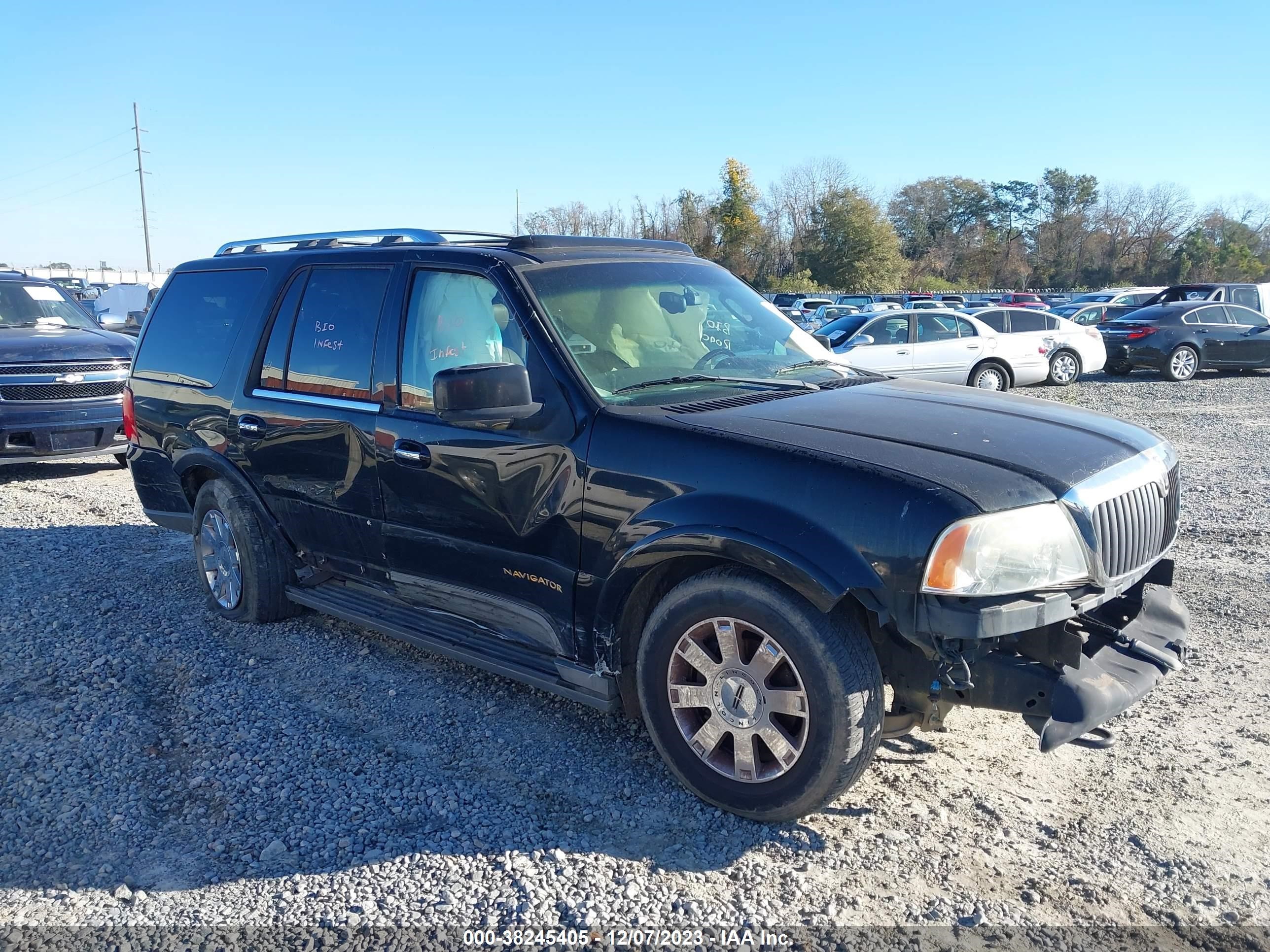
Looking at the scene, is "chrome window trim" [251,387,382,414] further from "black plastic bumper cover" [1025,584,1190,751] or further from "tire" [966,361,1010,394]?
"tire" [966,361,1010,394]

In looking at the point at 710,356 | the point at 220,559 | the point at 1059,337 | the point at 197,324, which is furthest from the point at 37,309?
the point at 1059,337

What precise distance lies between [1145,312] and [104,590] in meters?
19.5

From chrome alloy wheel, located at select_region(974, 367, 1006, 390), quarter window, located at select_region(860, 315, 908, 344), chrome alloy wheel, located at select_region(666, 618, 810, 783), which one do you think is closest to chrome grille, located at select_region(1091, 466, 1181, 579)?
chrome alloy wheel, located at select_region(666, 618, 810, 783)

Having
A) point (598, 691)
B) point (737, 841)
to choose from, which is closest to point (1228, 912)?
point (737, 841)

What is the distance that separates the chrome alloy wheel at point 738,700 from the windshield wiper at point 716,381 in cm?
104

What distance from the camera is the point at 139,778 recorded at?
3650mm

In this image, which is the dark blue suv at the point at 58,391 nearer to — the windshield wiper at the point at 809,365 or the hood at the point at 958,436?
the windshield wiper at the point at 809,365

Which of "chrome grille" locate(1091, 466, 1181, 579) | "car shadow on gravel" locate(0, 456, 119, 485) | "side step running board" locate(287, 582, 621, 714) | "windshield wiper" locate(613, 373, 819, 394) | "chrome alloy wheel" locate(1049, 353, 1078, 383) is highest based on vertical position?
"windshield wiper" locate(613, 373, 819, 394)

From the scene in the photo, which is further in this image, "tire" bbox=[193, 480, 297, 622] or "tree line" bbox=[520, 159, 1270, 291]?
"tree line" bbox=[520, 159, 1270, 291]

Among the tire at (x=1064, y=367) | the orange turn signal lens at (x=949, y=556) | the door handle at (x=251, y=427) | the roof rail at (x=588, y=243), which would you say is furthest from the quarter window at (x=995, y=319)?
the orange turn signal lens at (x=949, y=556)

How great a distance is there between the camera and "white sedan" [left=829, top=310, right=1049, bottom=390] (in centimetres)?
1565

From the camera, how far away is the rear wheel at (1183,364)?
1831 centimetres

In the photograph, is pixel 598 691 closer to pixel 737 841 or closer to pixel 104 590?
pixel 737 841

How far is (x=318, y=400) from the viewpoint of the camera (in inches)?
177
